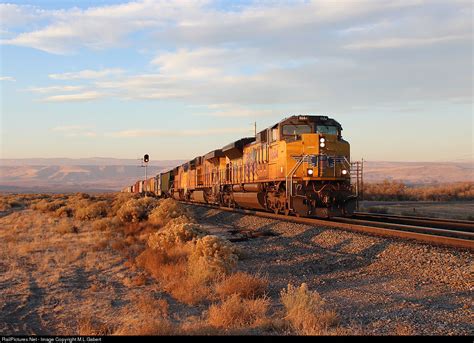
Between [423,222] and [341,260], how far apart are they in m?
8.06

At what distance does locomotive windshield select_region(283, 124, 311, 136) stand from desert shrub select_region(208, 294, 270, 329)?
12.7 m

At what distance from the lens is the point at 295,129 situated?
63.2ft

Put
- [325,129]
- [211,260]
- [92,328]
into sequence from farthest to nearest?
[325,129] < [211,260] < [92,328]

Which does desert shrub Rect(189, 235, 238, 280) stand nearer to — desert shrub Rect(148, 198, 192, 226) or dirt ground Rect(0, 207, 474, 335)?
dirt ground Rect(0, 207, 474, 335)

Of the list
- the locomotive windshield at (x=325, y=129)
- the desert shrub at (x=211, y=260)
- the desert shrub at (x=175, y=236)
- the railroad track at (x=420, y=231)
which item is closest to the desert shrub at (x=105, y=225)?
the railroad track at (x=420, y=231)

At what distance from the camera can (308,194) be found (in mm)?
17891

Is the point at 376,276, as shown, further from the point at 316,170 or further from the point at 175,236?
the point at 316,170

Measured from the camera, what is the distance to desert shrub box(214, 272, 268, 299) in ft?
26.8

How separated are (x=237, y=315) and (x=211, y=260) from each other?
3.41 metres

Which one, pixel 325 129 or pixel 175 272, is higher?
pixel 325 129

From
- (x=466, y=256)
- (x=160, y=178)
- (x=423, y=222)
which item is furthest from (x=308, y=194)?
(x=160, y=178)

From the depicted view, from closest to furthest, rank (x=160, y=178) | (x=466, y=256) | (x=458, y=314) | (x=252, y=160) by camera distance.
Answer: (x=458, y=314)
(x=466, y=256)
(x=252, y=160)
(x=160, y=178)

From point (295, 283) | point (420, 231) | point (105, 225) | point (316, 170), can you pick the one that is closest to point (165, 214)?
point (105, 225)

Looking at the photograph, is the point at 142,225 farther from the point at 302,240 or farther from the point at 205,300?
the point at 205,300
